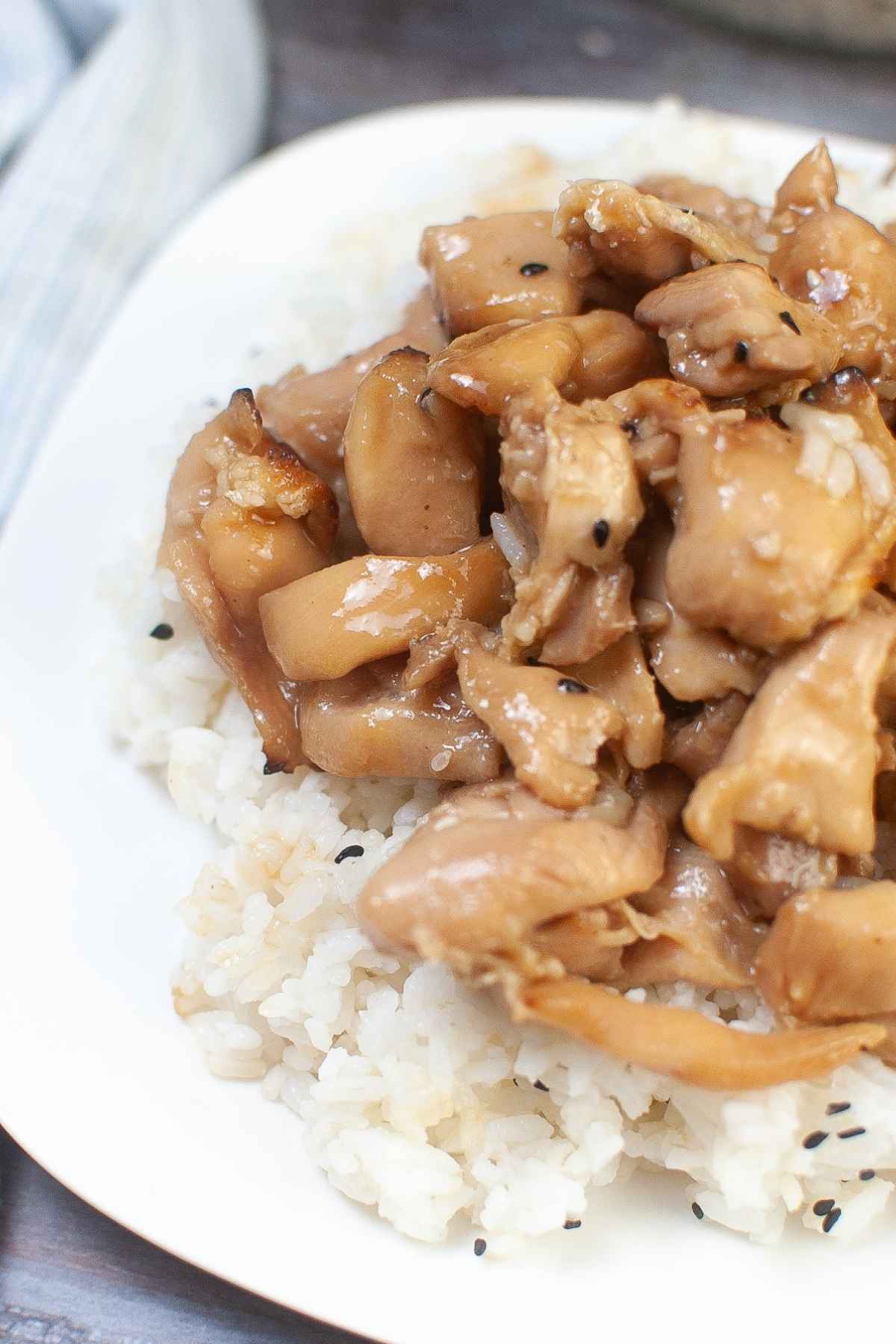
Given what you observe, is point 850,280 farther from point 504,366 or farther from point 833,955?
point 833,955

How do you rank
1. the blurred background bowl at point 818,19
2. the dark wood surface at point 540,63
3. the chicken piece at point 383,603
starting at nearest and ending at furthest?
the chicken piece at point 383,603
the blurred background bowl at point 818,19
the dark wood surface at point 540,63

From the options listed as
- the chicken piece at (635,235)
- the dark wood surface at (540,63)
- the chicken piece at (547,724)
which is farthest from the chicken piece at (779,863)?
the dark wood surface at (540,63)

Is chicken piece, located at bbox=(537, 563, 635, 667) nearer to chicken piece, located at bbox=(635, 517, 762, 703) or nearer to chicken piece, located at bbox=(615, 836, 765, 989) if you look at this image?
chicken piece, located at bbox=(635, 517, 762, 703)

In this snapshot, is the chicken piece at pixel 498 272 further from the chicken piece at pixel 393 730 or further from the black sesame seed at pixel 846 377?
the chicken piece at pixel 393 730

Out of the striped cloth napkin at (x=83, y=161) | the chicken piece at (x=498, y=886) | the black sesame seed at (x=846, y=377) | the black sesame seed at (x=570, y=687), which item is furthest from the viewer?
the striped cloth napkin at (x=83, y=161)

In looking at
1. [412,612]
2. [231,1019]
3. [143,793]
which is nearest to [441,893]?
[412,612]

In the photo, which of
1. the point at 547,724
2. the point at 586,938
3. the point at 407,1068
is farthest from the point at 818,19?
the point at 407,1068

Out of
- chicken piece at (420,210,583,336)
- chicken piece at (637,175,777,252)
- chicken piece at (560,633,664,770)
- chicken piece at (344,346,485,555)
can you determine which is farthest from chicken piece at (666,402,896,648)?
chicken piece at (637,175,777,252)
